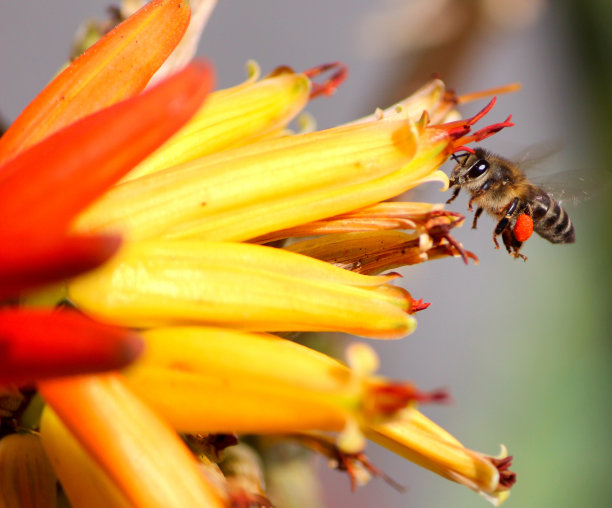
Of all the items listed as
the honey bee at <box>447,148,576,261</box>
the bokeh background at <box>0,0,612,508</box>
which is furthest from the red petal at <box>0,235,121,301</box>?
the bokeh background at <box>0,0,612,508</box>

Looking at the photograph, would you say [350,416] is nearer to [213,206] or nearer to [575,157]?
[213,206]

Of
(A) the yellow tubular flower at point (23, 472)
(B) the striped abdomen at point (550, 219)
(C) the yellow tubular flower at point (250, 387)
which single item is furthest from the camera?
(B) the striped abdomen at point (550, 219)

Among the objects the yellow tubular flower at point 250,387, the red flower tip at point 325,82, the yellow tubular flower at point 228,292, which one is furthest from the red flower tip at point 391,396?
the red flower tip at point 325,82

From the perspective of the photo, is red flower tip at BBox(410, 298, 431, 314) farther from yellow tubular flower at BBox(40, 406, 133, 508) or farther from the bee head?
the bee head

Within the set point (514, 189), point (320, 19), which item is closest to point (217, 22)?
point (320, 19)

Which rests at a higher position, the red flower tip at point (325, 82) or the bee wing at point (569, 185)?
the red flower tip at point (325, 82)

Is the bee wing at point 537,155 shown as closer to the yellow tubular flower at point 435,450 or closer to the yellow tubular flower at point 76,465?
the yellow tubular flower at point 435,450

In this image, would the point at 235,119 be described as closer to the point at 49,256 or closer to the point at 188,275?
the point at 188,275
